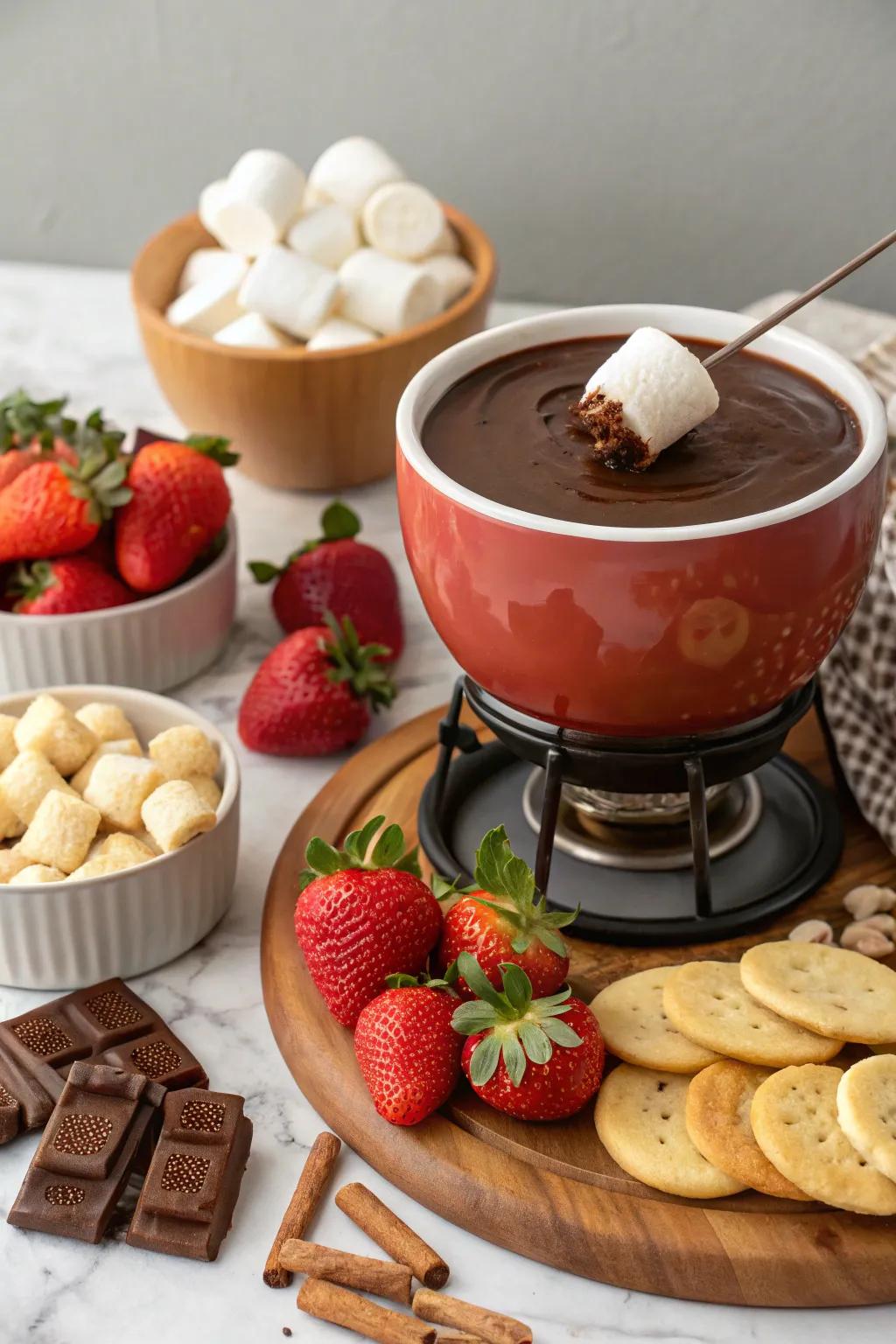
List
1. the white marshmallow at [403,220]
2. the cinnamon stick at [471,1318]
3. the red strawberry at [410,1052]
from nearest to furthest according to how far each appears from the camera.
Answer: the cinnamon stick at [471,1318] → the red strawberry at [410,1052] → the white marshmallow at [403,220]

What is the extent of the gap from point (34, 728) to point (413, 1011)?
16.6 inches

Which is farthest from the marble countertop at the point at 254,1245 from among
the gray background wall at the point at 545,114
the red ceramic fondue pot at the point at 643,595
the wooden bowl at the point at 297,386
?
the gray background wall at the point at 545,114

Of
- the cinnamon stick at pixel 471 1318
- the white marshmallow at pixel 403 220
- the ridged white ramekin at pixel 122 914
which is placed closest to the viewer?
the cinnamon stick at pixel 471 1318

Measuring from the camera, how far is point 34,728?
3.99 feet

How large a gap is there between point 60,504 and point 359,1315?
79cm

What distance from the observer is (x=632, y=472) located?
1.03 meters

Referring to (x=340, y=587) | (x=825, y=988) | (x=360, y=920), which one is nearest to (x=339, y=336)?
(x=340, y=587)

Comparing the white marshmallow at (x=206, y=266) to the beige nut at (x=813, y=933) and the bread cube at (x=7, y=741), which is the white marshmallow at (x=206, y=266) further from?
the beige nut at (x=813, y=933)

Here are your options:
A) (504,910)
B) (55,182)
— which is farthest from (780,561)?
(55,182)

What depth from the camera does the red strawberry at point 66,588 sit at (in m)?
1.40

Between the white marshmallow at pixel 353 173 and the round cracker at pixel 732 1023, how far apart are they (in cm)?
106

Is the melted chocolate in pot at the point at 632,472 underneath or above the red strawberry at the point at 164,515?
above

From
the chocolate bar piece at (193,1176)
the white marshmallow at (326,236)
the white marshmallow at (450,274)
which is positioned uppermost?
the white marshmallow at (326,236)

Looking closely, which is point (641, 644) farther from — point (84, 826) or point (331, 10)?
point (331, 10)
